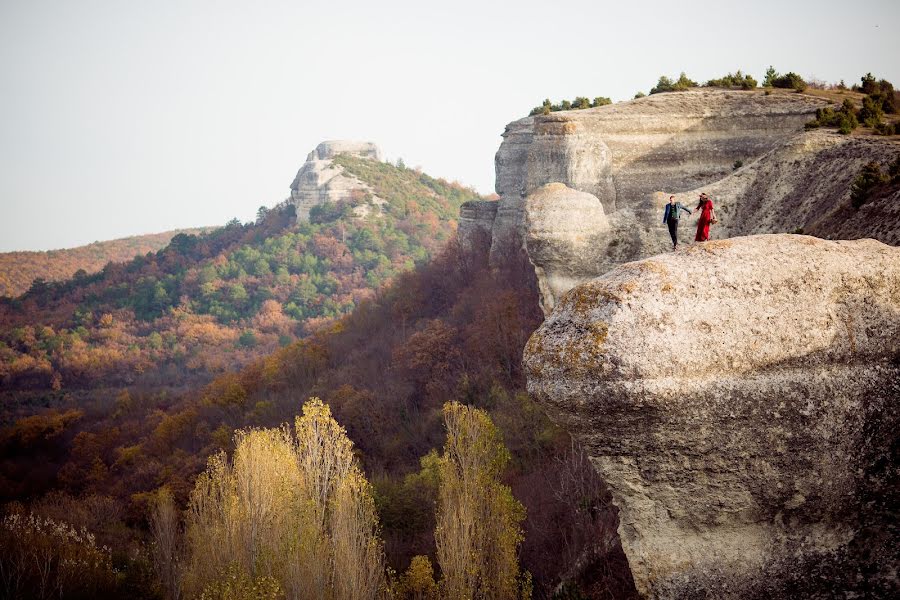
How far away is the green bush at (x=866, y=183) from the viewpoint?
45.1 feet

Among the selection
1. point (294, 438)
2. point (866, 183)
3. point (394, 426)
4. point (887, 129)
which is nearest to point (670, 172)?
point (887, 129)

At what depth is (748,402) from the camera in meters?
8.05

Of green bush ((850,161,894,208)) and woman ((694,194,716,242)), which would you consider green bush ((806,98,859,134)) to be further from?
woman ((694,194,716,242))

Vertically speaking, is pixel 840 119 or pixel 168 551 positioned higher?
pixel 840 119

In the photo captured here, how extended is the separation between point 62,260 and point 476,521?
112478mm

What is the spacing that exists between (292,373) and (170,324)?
36315 mm

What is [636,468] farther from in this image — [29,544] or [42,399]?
[42,399]

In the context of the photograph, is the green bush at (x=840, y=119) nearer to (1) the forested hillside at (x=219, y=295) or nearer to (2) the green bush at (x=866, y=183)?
(2) the green bush at (x=866, y=183)

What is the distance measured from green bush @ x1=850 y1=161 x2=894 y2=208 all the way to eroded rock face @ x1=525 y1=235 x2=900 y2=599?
5793 millimetres

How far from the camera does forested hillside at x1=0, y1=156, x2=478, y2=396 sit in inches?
2805

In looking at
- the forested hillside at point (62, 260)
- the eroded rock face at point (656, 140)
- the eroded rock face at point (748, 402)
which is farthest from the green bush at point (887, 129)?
the forested hillside at point (62, 260)

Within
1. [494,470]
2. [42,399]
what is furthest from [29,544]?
[42,399]

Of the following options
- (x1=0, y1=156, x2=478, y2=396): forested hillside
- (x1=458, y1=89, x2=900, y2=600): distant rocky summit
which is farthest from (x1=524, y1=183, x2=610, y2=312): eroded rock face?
(x1=0, y1=156, x2=478, y2=396): forested hillside

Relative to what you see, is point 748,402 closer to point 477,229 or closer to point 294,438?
point 294,438
